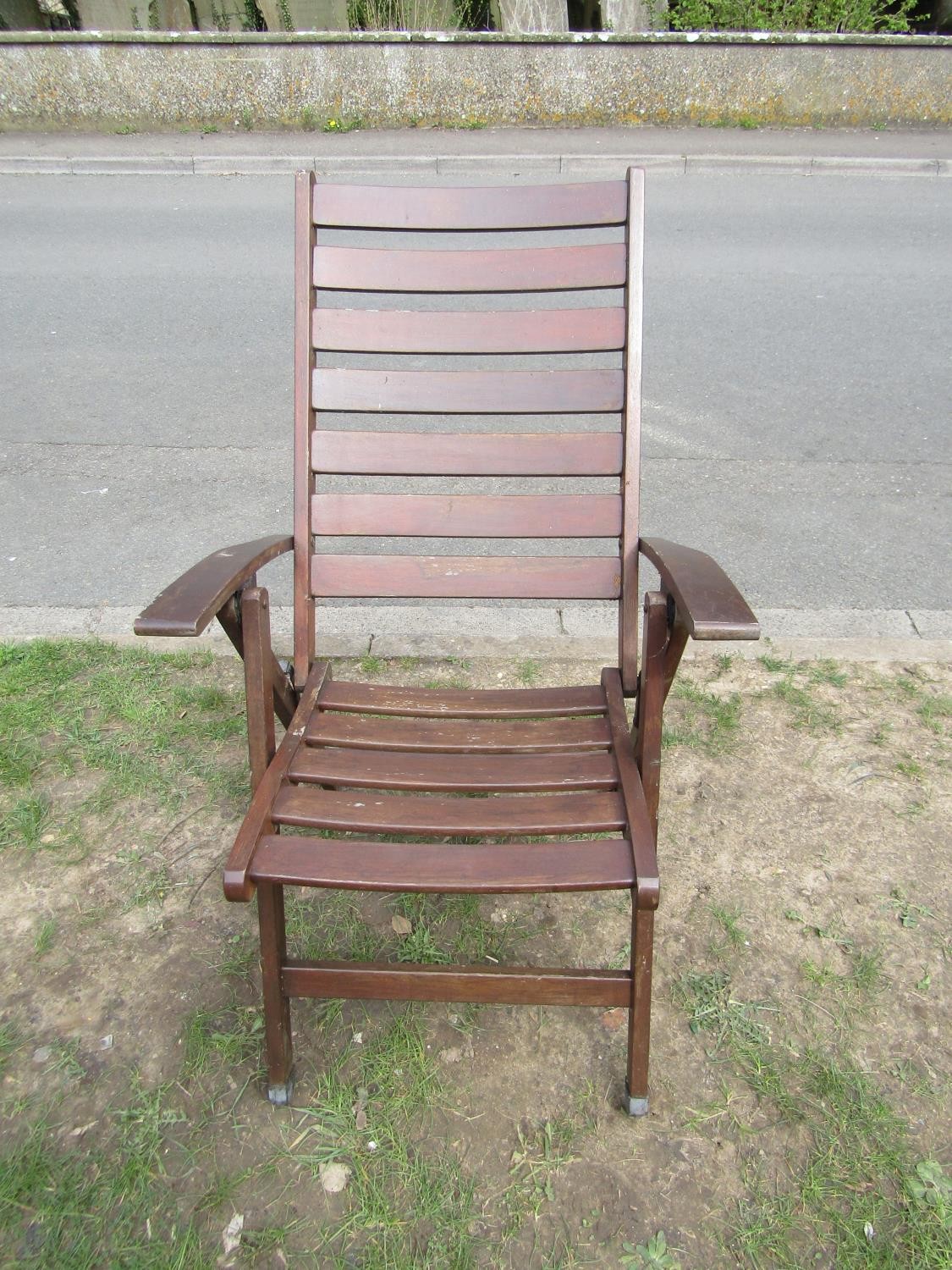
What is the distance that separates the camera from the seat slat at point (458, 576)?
2.14m

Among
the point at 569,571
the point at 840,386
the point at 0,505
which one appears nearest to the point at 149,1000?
the point at 569,571

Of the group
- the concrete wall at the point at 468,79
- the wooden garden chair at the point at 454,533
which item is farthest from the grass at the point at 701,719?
the concrete wall at the point at 468,79

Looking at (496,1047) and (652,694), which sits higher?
(652,694)

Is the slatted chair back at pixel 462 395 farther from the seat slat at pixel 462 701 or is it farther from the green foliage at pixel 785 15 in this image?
the green foliage at pixel 785 15

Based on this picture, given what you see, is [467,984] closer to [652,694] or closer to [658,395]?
[652,694]

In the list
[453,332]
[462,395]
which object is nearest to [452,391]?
[462,395]

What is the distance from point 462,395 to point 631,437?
39 centimetres

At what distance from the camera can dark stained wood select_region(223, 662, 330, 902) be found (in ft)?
4.77

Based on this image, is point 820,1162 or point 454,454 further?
point 454,454

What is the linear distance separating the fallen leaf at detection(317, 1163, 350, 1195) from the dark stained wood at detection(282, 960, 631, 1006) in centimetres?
27

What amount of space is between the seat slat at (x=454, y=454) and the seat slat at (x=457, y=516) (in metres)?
0.06

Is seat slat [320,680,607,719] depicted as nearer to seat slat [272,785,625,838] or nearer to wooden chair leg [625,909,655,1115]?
seat slat [272,785,625,838]

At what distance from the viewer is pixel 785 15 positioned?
36.0 ft

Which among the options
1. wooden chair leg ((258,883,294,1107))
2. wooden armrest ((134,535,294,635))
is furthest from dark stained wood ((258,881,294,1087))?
wooden armrest ((134,535,294,635))
